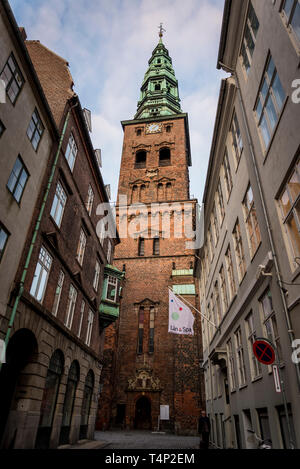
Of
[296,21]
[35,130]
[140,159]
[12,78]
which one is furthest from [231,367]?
[140,159]

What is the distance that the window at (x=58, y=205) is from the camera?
13609 millimetres

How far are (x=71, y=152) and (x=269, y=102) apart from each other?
982 cm

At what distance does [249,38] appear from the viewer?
1062 cm

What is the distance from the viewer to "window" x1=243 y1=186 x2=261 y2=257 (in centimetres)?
995

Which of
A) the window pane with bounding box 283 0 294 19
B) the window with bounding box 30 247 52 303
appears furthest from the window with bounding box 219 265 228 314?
the window pane with bounding box 283 0 294 19

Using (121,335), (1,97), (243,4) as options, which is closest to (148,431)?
(121,335)

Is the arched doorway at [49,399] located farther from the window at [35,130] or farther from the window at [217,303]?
the window at [35,130]

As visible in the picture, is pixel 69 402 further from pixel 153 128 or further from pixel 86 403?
pixel 153 128

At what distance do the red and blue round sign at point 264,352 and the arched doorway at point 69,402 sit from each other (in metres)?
10.5

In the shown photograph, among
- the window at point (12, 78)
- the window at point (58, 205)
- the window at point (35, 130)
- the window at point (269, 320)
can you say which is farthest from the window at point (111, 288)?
the window at point (12, 78)

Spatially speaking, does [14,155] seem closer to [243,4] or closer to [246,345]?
[243,4]

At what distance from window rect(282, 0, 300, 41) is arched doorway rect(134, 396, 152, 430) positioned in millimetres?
27679
